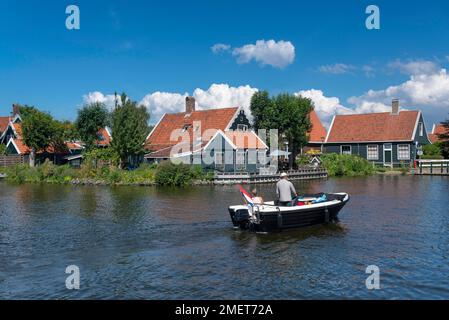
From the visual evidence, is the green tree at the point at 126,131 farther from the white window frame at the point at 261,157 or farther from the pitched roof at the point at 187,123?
the white window frame at the point at 261,157

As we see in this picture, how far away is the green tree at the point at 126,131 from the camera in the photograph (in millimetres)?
46656

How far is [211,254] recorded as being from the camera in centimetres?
1573

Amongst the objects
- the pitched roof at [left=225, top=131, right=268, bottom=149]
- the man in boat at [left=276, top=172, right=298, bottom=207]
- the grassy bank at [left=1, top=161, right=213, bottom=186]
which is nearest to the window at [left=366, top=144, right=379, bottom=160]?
the pitched roof at [left=225, top=131, right=268, bottom=149]

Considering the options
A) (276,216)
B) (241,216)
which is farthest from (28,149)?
(276,216)

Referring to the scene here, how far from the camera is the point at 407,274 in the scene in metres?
13.4

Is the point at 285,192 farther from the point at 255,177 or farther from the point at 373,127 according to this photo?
the point at 373,127

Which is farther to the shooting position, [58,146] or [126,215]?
[58,146]

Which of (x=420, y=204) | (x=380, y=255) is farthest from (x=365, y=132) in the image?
(x=380, y=255)

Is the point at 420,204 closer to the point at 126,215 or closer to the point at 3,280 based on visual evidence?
the point at 126,215

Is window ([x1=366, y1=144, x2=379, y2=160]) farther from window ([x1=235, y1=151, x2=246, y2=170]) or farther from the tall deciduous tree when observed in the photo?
window ([x1=235, y1=151, x2=246, y2=170])

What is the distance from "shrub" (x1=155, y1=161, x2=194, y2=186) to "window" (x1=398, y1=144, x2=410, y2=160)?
30898 mm

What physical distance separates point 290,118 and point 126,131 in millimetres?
17971

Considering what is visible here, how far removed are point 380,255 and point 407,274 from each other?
6.74 ft

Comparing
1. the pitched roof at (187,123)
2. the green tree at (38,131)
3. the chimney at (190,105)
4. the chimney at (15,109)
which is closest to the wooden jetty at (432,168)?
the pitched roof at (187,123)
